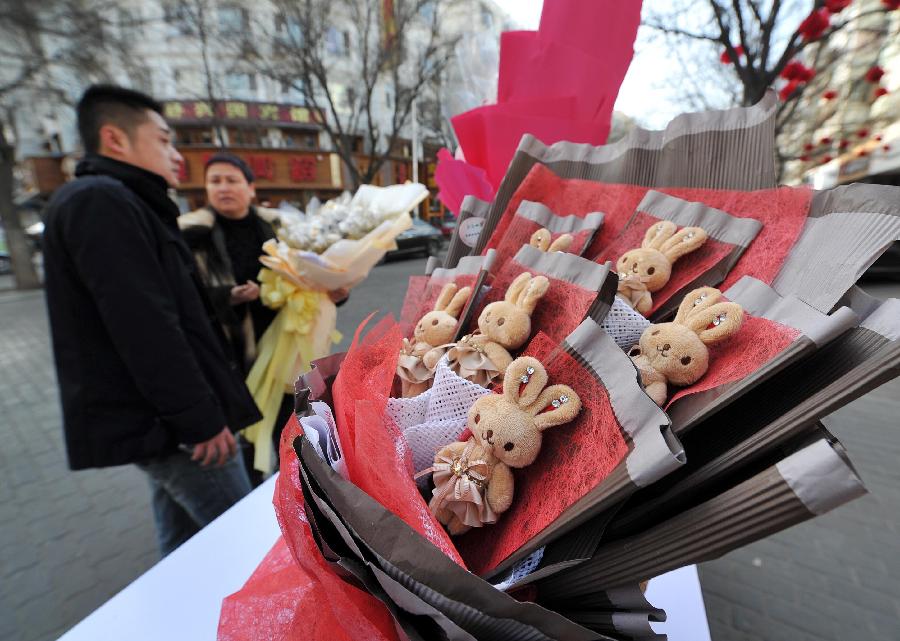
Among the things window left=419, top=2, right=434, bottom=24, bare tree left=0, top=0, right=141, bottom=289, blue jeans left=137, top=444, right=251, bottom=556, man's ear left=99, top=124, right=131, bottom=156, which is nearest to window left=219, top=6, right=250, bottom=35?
bare tree left=0, top=0, right=141, bottom=289

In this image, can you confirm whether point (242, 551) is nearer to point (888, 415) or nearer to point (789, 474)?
point (789, 474)

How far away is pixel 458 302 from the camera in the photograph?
0.77 metres

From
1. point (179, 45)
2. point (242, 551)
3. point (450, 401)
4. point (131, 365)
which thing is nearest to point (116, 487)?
point (131, 365)

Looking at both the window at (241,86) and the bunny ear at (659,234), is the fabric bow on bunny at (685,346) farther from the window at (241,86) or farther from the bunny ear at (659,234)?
the window at (241,86)

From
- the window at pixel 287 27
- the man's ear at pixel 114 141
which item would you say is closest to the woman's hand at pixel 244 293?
the man's ear at pixel 114 141

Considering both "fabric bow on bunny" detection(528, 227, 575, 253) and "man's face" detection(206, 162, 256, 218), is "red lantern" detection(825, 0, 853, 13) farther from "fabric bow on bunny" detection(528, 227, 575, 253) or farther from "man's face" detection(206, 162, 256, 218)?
"man's face" detection(206, 162, 256, 218)

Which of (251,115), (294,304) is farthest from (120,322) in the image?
(251,115)

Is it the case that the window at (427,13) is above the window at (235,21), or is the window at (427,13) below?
above

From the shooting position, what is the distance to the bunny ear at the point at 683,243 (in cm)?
68

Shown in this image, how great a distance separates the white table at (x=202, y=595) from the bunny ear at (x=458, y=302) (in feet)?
2.39

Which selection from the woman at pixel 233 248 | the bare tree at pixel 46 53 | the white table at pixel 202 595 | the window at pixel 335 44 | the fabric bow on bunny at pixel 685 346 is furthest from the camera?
the window at pixel 335 44

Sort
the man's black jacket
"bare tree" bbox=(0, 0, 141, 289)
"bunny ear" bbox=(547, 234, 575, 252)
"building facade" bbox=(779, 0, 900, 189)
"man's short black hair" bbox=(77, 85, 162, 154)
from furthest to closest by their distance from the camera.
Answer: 1. "bare tree" bbox=(0, 0, 141, 289)
2. "building facade" bbox=(779, 0, 900, 189)
3. "man's short black hair" bbox=(77, 85, 162, 154)
4. the man's black jacket
5. "bunny ear" bbox=(547, 234, 575, 252)

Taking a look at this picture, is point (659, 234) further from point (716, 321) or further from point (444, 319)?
point (444, 319)

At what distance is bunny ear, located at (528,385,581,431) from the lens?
52cm
